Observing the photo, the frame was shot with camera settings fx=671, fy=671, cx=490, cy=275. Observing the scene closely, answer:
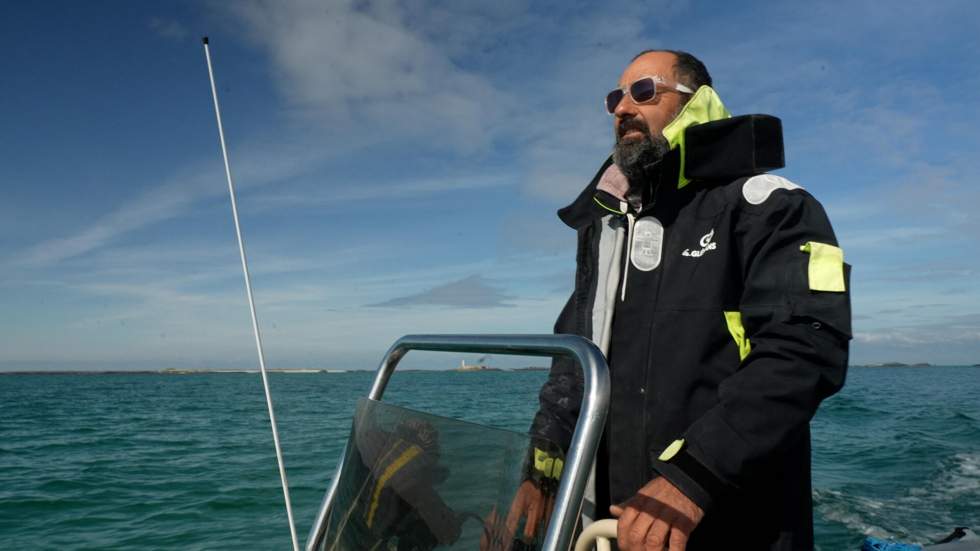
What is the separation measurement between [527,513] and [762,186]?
88 cm

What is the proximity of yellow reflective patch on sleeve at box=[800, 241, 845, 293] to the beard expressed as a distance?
52cm

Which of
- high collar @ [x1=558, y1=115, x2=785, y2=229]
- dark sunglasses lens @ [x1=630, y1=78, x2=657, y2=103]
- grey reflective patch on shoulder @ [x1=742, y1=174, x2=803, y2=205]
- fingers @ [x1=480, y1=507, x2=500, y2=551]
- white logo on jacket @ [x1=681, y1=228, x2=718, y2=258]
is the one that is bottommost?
fingers @ [x1=480, y1=507, x2=500, y2=551]

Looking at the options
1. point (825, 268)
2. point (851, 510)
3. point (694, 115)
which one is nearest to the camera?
point (825, 268)

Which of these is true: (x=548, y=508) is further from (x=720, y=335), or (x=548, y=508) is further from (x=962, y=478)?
(x=962, y=478)

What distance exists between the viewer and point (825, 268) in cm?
124

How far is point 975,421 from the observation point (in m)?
14.7

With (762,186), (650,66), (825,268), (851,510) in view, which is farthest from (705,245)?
(851,510)

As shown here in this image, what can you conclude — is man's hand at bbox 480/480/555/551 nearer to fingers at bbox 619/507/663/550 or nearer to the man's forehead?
fingers at bbox 619/507/663/550

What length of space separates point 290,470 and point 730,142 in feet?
37.6

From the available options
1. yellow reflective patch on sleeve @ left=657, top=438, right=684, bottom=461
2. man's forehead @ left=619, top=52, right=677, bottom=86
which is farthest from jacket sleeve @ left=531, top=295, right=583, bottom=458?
man's forehead @ left=619, top=52, right=677, bottom=86

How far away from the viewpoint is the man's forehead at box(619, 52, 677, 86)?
5.95 feet

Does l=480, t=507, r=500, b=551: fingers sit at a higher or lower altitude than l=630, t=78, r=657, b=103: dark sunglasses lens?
lower

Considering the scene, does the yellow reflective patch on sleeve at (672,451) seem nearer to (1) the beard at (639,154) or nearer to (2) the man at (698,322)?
(2) the man at (698,322)

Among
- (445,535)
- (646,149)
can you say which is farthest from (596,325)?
(445,535)
